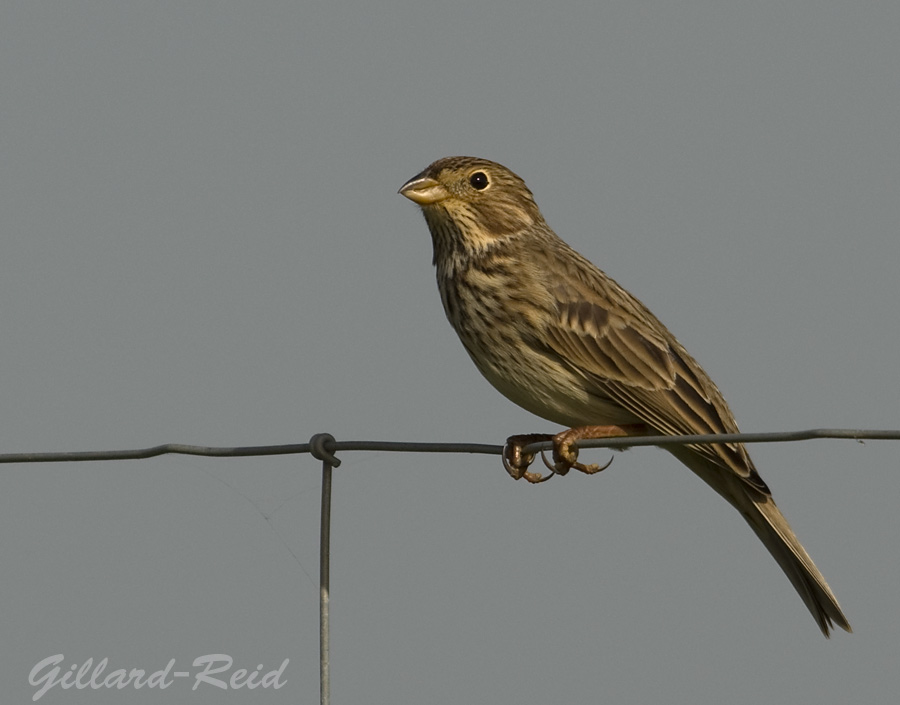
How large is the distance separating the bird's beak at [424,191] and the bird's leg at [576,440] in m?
1.48

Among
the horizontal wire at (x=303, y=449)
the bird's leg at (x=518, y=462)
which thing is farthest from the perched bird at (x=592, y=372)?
the horizontal wire at (x=303, y=449)

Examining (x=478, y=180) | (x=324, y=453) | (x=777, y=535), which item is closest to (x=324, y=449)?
(x=324, y=453)

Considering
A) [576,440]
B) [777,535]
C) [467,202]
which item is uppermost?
[467,202]

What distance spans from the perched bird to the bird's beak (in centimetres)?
43

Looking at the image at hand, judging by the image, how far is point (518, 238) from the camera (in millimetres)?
7340

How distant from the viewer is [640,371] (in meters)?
6.58

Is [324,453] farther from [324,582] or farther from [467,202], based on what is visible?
[467,202]

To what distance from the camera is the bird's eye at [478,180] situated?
7465 millimetres

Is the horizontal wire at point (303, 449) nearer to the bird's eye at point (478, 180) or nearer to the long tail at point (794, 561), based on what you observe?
the long tail at point (794, 561)

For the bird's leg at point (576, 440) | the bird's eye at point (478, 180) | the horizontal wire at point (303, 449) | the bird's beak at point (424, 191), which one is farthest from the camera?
the bird's eye at point (478, 180)

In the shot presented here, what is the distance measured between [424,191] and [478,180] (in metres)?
0.36

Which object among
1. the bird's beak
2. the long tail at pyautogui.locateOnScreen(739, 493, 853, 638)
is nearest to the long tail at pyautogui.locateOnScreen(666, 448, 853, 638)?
the long tail at pyautogui.locateOnScreen(739, 493, 853, 638)

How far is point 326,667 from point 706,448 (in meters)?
2.23

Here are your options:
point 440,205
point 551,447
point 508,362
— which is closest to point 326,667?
point 551,447
